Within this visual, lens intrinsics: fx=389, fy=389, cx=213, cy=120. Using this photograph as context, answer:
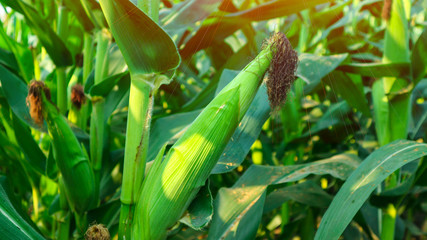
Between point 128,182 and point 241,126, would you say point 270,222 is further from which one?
point 128,182

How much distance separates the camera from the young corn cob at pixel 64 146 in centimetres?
67

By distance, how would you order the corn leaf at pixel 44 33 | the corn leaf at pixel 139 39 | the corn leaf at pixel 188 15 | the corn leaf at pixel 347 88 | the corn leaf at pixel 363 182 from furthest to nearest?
the corn leaf at pixel 347 88, the corn leaf at pixel 188 15, the corn leaf at pixel 44 33, the corn leaf at pixel 363 182, the corn leaf at pixel 139 39

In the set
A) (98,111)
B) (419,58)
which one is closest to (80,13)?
(98,111)

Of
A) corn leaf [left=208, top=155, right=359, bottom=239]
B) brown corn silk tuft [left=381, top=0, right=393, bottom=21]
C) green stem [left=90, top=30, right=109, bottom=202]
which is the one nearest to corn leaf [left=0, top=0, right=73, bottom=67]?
green stem [left=90, top=30, right=109, bottom=202]

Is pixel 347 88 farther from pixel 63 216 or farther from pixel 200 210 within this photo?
pixel 63 216

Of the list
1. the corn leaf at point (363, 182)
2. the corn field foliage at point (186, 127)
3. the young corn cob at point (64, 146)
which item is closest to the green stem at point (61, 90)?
the corn field foliage at point (186, 127)

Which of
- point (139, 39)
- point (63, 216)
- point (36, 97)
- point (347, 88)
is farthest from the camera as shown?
point (347, 88)

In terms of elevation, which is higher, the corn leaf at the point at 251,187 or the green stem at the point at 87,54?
the green stem at the point at 87,54

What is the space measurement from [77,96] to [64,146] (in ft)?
0.68

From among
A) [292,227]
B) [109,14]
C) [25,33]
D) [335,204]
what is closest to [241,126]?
[335,204]

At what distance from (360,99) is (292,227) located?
1.48 feet

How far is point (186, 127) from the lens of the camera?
2.70ft

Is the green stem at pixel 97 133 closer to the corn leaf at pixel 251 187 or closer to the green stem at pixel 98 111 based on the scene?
the green stem at pixel 98 111

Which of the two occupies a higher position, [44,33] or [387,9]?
[44,33]
